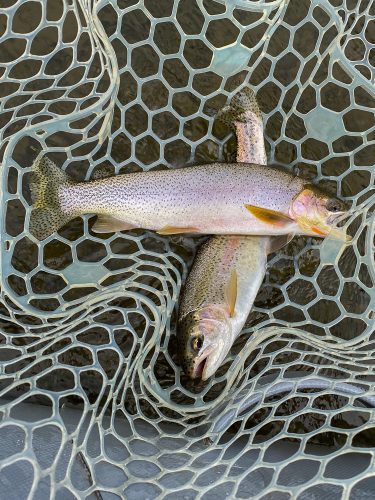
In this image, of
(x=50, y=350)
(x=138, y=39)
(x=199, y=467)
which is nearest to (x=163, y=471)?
(x=199, y=467)

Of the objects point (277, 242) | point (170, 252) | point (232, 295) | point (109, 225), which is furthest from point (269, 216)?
point (109, 225)

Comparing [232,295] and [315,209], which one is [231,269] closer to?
[232,295]

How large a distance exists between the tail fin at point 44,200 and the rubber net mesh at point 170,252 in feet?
0.18

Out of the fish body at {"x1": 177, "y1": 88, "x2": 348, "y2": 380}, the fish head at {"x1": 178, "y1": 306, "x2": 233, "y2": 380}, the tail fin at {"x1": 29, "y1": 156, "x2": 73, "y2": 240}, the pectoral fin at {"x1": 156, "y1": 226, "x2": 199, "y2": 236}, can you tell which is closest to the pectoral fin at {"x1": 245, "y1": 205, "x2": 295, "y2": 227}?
the fish body at {"x1": 177, "y1": 88, "x2": 348, "y2": 380}

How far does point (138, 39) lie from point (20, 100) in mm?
806

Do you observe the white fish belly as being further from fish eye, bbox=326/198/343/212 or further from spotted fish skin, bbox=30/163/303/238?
fish eye, bbox=326/198/343/212

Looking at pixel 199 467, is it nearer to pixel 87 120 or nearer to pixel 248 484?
pixel 248 484

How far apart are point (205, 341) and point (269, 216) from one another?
0.70 metres

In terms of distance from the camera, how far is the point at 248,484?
2316 mm

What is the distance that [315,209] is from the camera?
288 centimetres

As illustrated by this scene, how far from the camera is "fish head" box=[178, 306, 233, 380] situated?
2.77 metres

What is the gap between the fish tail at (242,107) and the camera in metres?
3.04

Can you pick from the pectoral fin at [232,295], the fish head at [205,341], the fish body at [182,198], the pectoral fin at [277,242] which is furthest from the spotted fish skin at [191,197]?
the fish head at [205,341]

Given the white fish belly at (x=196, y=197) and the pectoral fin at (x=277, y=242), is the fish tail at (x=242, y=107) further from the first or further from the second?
the pectoral fin at (x=277, y=242)
